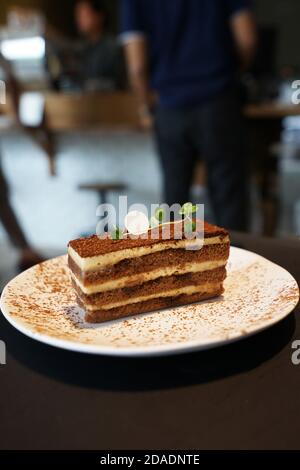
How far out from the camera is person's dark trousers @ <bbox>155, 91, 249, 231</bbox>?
2355 mm

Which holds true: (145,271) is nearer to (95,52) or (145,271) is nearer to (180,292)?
(180,292)

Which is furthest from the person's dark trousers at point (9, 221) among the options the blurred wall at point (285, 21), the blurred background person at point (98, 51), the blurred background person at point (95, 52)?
the blurred wall at point (285, 21)

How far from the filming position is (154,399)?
0.65 m

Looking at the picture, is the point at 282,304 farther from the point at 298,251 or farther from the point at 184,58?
the point at 184,58

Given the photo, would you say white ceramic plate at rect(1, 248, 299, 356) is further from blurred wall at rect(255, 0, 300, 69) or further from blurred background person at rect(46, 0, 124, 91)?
blurred wall at rect(255, 0, 300, 69)

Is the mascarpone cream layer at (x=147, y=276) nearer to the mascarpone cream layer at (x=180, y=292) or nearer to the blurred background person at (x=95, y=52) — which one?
the mascarpone cream layer at (x=180, y=292)

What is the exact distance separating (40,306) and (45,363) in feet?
0.64

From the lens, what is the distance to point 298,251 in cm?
126

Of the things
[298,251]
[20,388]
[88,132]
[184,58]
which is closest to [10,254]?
[88,132]

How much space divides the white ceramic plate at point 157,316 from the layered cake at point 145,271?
31 mm

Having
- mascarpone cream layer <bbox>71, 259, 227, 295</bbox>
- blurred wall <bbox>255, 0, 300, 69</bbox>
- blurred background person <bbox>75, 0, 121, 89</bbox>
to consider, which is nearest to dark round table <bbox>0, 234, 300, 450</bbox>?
mascarpone cream layer <bbox>71, 259, 227, 295</bbox>

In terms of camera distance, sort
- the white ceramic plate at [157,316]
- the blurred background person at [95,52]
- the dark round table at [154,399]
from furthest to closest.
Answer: the blurred background person at [95,52] < the white ceramic plate at [157,316] < the dark round table at [154,399]

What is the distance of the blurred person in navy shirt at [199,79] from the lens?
2.28 meters

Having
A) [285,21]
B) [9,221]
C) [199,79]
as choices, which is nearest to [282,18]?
[285,21]
